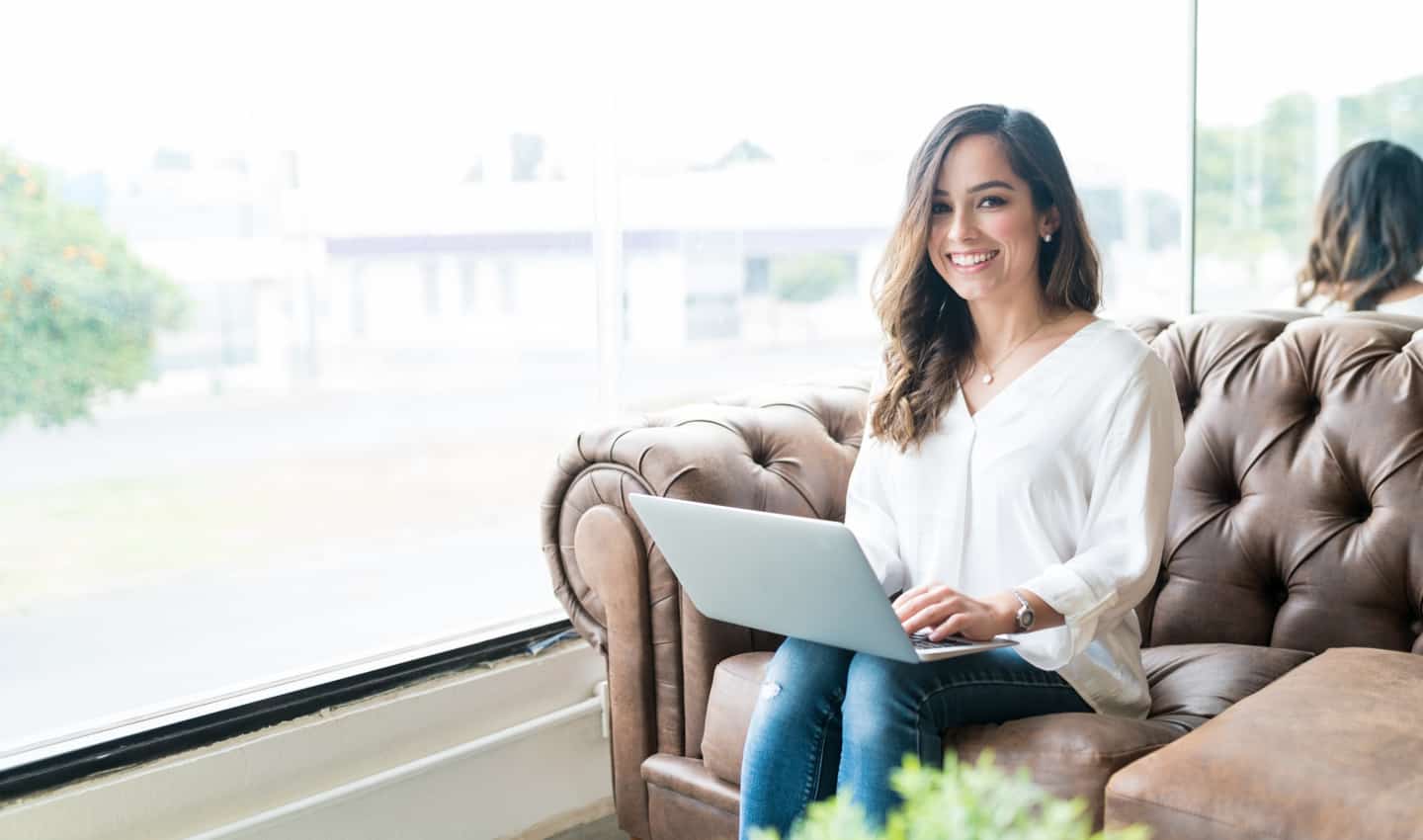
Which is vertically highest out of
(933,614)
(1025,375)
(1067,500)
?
(1025,375)

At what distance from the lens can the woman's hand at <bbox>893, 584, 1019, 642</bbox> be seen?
62.7 inches

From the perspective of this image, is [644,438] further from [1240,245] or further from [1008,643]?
A: [1240,245]

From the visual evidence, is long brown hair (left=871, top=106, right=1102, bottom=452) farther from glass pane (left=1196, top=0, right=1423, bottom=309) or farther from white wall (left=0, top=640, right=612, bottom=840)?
glass pane (left=1196, top=0, right=1423, bottom=309)

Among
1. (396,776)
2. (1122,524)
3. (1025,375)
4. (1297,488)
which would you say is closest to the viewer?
(1122,524)

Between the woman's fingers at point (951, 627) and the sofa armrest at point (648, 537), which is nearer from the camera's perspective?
the woman's fingers at point (951, 627)

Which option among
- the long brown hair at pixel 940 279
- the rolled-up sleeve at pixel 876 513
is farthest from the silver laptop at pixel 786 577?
the long brown hair at pixel 940 279

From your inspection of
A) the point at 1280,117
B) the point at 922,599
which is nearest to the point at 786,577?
the point at 922,599

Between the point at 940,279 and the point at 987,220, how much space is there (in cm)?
15

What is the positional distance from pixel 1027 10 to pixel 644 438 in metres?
2.18

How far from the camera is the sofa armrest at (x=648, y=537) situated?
6.57 ft

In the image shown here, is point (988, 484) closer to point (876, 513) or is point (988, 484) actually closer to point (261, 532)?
point (876, 513)

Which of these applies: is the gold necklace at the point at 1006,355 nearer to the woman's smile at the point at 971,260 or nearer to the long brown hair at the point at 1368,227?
the woman's smile at the point at 971,260

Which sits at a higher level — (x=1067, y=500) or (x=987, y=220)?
(x=987, y=220)

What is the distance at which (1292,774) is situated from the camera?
1381 mm
